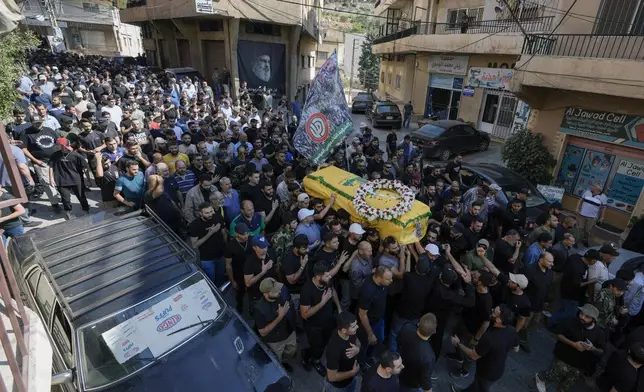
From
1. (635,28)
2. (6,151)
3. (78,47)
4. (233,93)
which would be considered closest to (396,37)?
Result: (233,93)

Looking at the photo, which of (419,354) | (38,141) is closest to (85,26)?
(38,141)

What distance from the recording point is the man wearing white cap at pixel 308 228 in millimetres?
5031

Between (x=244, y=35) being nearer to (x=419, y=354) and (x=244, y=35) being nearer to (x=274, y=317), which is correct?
(x=274, y=317)

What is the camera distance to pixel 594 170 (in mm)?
9508

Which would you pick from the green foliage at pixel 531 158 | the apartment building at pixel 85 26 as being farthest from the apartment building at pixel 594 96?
the apartment building at pixel 85 26

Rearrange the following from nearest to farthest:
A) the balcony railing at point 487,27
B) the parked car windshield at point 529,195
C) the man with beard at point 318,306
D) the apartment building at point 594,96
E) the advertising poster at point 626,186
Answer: the man with beard at point 318,306 < the parked car windshield at point 529,195 < the apartment building at point 594,96 < the advertising poster at point 626,186 < the balcony railing at point 487,27

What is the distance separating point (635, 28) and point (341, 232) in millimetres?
9082

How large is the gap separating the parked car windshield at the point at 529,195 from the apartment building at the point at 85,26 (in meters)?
44.0

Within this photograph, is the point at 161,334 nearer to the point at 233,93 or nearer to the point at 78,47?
the point at 233,93

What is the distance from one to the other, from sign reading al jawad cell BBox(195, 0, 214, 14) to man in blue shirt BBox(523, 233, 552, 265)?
15.1 meters

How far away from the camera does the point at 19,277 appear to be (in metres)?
4.01

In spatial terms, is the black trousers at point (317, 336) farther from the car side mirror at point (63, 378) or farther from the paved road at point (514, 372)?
the car side mirror at point (63, 378)

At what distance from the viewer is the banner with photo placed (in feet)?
21.1

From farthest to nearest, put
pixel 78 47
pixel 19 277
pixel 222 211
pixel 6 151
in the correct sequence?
1. pixel 78 47
2. pixel 222 211
3. pixel 19 277
4. pixel 6 151
